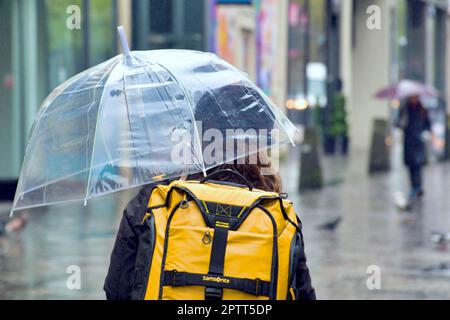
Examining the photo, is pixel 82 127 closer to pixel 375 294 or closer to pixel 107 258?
pixel 375 294

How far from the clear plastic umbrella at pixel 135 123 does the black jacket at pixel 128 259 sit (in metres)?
0.35

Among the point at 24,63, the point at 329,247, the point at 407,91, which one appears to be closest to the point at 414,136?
the point at 407,91

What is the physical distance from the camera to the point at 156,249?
3.12m

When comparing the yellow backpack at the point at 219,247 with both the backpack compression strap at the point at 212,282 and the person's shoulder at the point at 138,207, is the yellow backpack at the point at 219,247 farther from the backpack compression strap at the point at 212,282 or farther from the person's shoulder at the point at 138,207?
the person's shoulder at the point at 138,207

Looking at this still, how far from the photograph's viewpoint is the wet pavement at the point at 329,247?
833 cm

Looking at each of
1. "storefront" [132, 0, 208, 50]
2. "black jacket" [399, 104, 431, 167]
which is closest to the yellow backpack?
"black jacket" [399, 104, 431, 167]

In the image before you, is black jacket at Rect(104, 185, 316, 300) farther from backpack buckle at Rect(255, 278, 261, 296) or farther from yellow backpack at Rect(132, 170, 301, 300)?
backpack buckle at Rect(255, 278, 261, 296)

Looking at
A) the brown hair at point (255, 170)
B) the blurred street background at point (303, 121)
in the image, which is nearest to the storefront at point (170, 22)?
the blurred street background at point (303, 121)

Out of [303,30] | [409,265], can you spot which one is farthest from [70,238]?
[303,30]

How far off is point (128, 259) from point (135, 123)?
0.65m

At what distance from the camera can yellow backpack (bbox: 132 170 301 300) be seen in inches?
120
